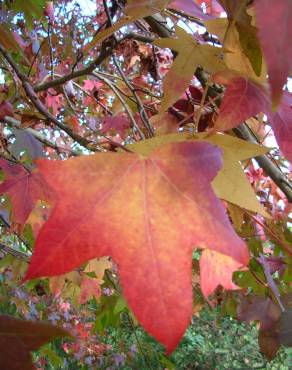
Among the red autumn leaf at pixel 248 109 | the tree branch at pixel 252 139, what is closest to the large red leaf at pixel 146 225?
the red autumn leaf at pixel 248 109

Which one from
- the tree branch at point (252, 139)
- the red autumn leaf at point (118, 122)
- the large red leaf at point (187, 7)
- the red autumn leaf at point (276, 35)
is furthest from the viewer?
the red autumn leaf at point (118, 122)

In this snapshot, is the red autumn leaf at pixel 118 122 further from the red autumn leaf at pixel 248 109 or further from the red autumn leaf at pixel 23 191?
the red autumn leaf at pixel 248 109

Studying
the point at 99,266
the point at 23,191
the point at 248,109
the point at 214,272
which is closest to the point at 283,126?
the point at 248,109

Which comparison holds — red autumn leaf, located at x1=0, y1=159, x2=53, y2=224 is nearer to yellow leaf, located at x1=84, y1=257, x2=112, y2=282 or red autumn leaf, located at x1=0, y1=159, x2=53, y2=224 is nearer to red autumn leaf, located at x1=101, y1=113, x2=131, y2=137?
yellow leaf, located at x1=84, y1=257, x2=112, y2=282

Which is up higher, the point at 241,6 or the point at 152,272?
the point at 241,6

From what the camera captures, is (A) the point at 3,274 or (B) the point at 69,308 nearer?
(A) the point at 3,274

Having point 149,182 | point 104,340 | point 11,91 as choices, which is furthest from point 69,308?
point 149,182

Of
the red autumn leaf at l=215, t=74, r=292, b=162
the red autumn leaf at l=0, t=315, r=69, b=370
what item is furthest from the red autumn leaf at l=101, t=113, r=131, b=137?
the red autumn leaf at l=0, t=315, r=69, b=370

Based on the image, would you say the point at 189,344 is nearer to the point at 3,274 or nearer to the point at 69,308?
the point at 69,308
